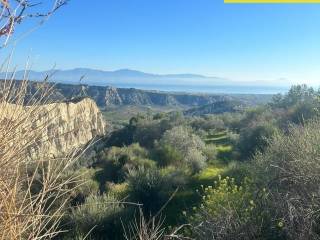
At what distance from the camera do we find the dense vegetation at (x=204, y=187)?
8.86 meters

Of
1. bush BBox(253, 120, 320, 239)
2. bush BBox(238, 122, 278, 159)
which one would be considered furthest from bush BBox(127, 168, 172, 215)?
bush BBox(238, 122, 278, 159)

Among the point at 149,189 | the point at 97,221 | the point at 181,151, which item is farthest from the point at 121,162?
the point at 97,221

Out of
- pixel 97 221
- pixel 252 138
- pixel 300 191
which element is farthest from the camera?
pixel 252 138

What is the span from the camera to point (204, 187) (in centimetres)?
1978

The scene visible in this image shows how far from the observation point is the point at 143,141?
1542 inches

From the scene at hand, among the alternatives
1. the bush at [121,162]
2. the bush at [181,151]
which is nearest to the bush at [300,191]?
the bush at [181,151]

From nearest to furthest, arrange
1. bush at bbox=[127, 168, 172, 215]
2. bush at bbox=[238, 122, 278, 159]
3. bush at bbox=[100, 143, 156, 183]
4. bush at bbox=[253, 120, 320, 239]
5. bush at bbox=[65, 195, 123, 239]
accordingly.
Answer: bush at bbox=[253, 120, 320, 239] → bush at bbox=[65, 195, 123, 239] → bush at bbox=[127, 168, 172, 215] → bush at bbox=[100, 143, 156, 183] → bush at bbox=[238, 122, 278, 159]

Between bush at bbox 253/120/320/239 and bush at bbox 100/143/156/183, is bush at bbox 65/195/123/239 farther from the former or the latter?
bush at bbox 100/143/156/183

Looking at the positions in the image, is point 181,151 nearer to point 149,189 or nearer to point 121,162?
point 121,162

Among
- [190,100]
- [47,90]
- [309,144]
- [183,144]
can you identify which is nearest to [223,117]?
[183,144]

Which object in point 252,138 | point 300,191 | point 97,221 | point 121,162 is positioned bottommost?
point 121,162

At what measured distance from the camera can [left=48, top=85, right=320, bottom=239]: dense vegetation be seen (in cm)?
886

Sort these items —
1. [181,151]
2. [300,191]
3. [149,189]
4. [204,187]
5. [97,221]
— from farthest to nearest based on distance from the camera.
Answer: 1. [181,151]
2. [204,187]
3. [149,189]
4. [97,221]
5. [300,191]

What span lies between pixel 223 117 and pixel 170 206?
36401 millimetres
